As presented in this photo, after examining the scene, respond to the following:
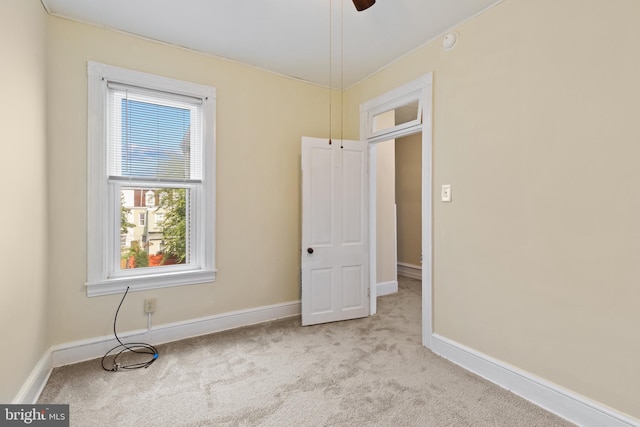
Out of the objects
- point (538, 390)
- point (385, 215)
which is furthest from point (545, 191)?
point (385, 215)

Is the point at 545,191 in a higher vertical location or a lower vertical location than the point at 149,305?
higher

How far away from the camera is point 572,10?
1835 millimetres

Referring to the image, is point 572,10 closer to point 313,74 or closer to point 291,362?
point 313,74

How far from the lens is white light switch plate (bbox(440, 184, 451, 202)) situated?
8.43ft

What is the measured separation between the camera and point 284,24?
2.51 m

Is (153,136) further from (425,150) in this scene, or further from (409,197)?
(409,197)

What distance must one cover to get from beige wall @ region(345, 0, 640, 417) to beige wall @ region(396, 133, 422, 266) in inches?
116

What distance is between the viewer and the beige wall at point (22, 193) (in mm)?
1574

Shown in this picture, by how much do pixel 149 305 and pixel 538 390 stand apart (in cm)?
305

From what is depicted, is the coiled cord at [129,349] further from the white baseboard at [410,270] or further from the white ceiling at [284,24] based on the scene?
the white baseboard at [410,270]

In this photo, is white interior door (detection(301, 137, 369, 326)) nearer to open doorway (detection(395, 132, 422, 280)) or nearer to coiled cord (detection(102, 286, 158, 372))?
coiled cord (detection(102, 286, 158, 372))

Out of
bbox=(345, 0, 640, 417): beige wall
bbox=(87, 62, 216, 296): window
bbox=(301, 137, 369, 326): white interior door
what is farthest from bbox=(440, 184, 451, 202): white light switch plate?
bbox=(87, 62, 216, 296): window

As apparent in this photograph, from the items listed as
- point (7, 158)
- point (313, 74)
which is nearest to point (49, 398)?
point (7, 158)

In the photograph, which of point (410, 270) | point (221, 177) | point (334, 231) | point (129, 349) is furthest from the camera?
point (410, 270)
